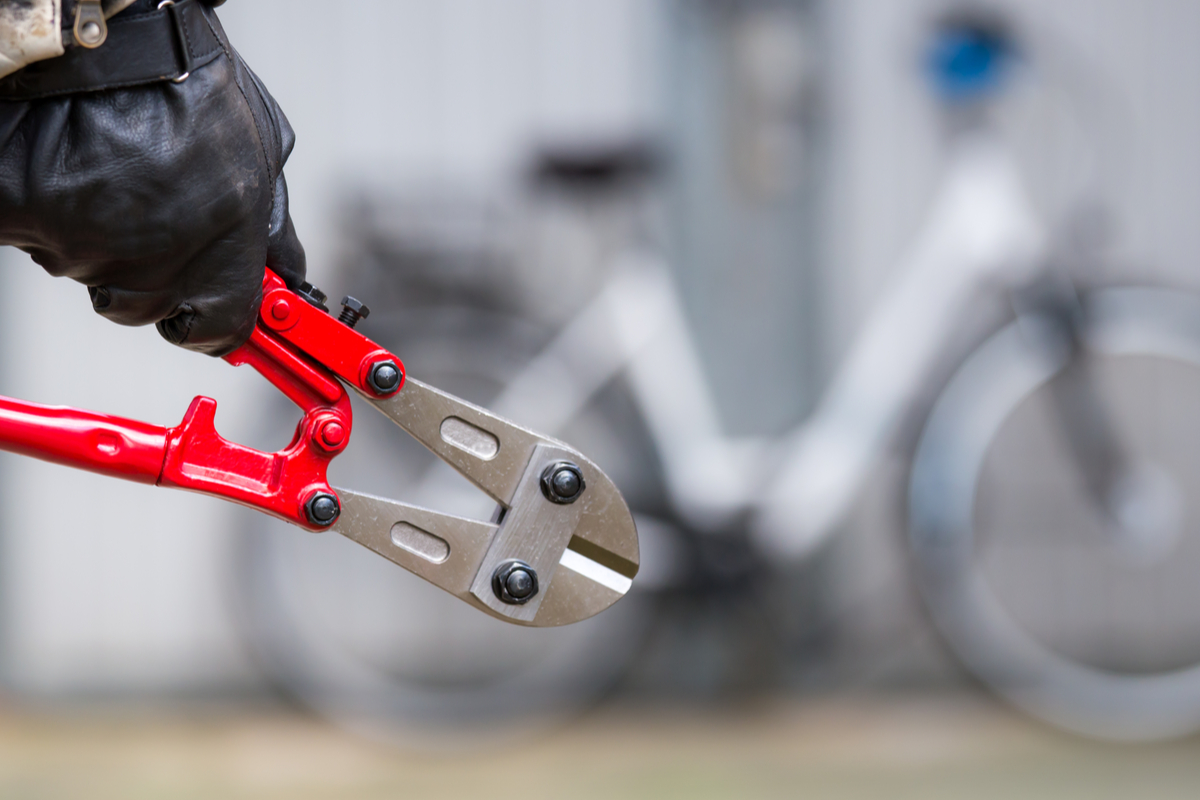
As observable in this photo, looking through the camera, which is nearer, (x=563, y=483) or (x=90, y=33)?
(x=90, y=33)

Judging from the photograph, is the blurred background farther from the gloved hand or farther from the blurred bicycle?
the gloved hand

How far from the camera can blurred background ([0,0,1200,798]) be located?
2410mm

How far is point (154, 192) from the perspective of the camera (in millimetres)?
741

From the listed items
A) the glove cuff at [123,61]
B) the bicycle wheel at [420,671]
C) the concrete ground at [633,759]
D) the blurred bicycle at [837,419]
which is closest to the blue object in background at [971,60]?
the blurred bicycle at [837,419]

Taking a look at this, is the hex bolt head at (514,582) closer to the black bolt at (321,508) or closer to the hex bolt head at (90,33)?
the black bolt at (321,508)

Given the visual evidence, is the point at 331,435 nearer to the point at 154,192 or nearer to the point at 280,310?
the point at 280,310

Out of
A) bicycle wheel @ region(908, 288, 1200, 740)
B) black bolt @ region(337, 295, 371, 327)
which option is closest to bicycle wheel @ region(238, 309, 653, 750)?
bicycle wheel @ region(908, 288, 1200, 740)

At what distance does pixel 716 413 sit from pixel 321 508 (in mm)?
A: 2004

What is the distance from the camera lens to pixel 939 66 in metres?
2.49

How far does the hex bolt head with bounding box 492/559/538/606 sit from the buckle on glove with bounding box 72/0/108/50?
0.41 meters

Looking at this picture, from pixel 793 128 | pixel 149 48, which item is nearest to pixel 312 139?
pixel 793 128

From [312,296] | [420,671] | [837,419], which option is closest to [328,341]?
[312,296]

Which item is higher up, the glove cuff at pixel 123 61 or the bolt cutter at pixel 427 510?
the glove cuff at pixel 123 61

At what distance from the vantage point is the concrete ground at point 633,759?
2.39 m
